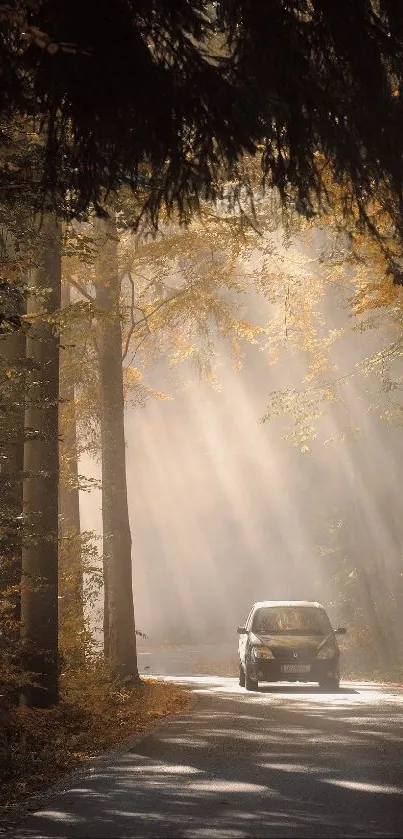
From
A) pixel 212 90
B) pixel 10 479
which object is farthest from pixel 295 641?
pixel 212 90

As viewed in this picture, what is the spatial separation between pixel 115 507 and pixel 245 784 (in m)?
12.4

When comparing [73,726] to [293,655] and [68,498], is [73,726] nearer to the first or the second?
[293,655]

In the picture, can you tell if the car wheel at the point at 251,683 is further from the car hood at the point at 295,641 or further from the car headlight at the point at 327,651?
the car headlight at the point at 327,651

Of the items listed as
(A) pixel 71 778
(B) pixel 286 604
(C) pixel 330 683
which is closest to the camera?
(A) pixel 71 778

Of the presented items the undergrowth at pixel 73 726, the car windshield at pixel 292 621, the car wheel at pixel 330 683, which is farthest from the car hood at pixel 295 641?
the undergrowth at pixel 73 726

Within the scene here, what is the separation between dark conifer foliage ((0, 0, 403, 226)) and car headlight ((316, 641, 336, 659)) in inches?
601

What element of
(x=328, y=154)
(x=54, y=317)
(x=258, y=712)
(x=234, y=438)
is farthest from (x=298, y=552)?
(x=328, y=154)

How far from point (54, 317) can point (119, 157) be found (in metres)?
4.53

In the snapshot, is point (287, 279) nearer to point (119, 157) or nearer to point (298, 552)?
point (119, 157)

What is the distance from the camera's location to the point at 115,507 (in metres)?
21.2

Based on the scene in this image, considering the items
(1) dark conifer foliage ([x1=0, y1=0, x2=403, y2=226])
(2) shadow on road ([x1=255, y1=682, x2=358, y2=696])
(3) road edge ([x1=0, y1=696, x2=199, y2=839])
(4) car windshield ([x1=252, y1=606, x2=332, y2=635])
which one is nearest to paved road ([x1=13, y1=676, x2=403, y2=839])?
(3) road edge ([x1=0, y1=696, x2=199, y2=839])

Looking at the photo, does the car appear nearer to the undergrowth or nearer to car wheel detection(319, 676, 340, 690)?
car wheel detection(319, 676, 340, 690)

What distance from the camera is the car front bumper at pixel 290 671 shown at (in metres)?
22.4

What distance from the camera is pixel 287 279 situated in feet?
70.4
